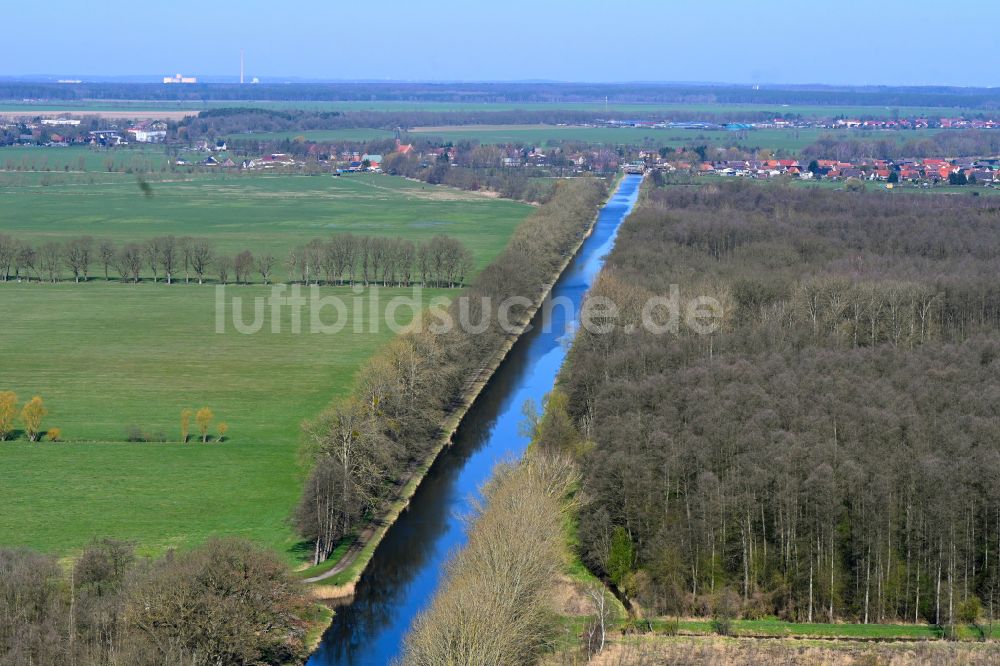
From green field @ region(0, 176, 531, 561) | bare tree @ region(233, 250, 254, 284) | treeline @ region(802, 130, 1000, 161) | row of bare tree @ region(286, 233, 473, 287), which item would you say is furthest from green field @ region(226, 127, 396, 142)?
bare tree @ region(233, 250, 254, 284)

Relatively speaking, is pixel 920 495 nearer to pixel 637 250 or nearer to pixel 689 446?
pixel 689 446

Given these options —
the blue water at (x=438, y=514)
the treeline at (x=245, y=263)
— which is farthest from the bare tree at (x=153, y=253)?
the blue water at (x=438, y=514)

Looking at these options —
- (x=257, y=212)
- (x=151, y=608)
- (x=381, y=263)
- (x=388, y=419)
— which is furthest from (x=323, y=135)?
(x=151, y=608)

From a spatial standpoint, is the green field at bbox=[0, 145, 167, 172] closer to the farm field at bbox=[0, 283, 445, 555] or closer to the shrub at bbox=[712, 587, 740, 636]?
the farm field at bbox=[0, 283, 445, 555]

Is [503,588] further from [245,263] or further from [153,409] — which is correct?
[245,263]

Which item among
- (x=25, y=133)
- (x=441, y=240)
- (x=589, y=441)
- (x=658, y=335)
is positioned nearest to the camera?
(x=589, y=441)

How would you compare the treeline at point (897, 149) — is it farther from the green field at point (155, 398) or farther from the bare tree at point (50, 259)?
the bare tree at point (50, 259)

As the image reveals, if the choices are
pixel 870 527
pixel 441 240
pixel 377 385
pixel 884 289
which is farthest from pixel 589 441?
pixel 441 240
